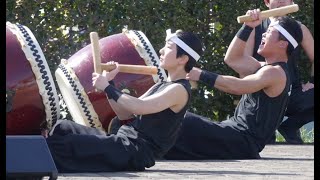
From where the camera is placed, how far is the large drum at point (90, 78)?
273 inches

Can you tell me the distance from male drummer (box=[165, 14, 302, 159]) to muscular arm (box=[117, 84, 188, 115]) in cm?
67

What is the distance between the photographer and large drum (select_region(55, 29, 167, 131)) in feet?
22.8

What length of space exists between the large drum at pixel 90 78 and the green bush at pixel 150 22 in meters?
1.97

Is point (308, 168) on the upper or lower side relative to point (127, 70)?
lower

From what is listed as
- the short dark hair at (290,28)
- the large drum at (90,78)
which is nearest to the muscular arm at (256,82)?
the short dark hair at (290,28)

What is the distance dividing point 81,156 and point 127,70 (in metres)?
0.69

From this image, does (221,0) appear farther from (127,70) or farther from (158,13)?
(127,70)

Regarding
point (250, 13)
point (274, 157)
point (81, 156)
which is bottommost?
point (274, 157)

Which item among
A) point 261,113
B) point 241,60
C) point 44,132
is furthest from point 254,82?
point 44,132

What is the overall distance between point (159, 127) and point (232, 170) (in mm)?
488

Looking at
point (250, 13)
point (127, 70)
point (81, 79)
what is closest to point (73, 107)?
point (81, 79)

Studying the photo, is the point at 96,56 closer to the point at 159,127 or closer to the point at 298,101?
the point at 159,127

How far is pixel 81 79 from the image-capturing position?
6.98 m
